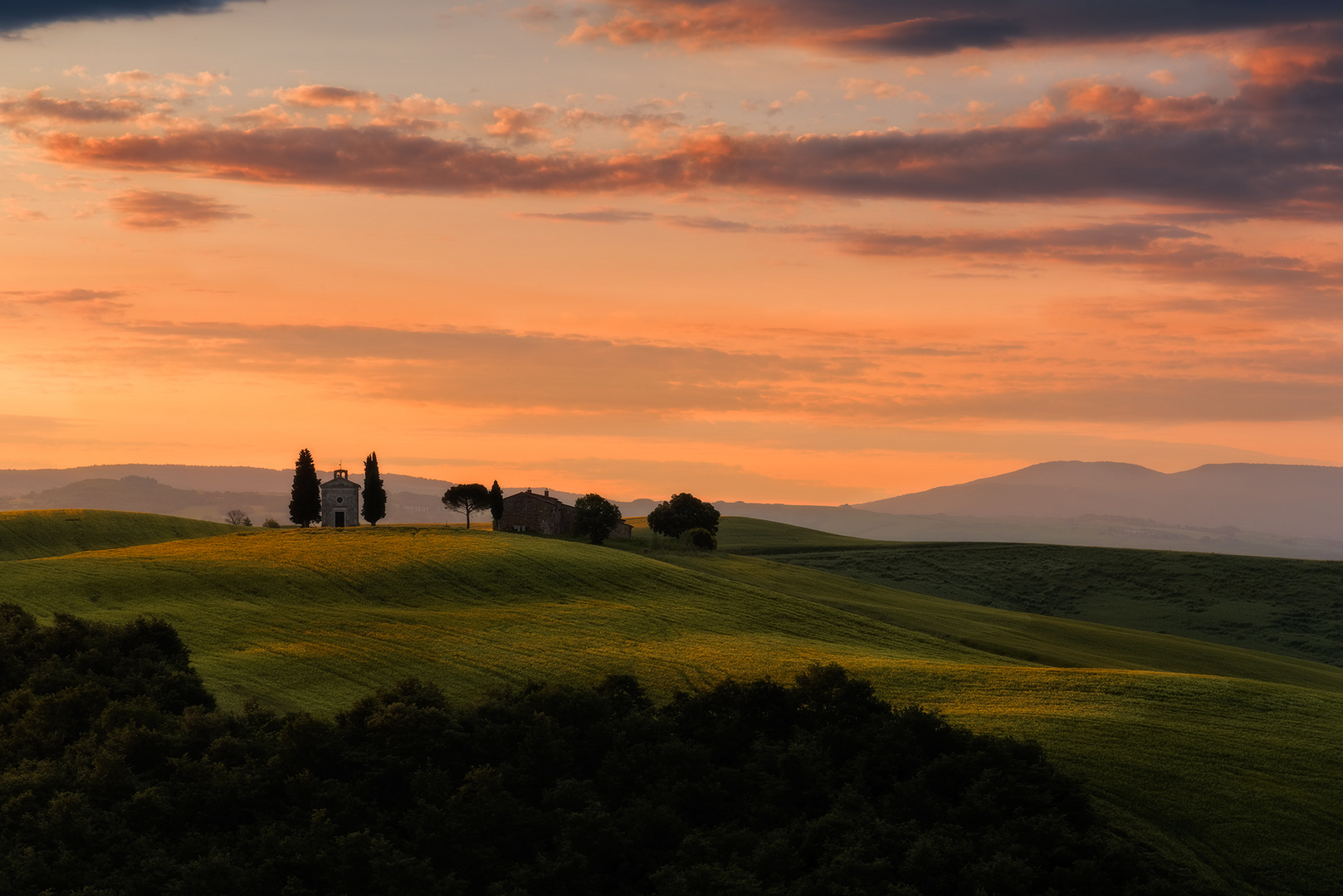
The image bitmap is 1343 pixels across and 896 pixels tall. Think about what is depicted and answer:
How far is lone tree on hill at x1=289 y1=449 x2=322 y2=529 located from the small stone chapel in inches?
47.3

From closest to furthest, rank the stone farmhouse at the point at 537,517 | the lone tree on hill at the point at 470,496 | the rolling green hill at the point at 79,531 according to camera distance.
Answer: the rolling green hill at the point at 79,531
the stone farmhouse at the point at 537,517
the lone tree on hill at the point at 470,496

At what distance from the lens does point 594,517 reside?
126 m

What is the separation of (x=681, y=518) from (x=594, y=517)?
15392mm

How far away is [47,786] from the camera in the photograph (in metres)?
34.3

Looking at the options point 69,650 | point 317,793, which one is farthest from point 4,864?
point 69,650

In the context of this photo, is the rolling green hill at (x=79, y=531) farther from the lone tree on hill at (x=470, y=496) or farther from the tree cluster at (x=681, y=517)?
the tree cluster at (x=681, y=517)

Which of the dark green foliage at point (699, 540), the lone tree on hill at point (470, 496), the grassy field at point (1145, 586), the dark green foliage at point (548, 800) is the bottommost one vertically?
the dark green foliage at point (548, 800)

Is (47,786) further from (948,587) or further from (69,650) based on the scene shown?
(948,587)

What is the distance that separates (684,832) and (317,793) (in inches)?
447

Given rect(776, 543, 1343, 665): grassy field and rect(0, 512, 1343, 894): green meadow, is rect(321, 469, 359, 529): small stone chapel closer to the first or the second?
rect(0, 512, 1343, 894): green meadow

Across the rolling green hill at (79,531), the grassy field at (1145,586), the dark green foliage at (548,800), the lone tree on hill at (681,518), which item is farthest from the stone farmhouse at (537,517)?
the dark green foliage at (548,800)

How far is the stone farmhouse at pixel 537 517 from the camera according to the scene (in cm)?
13288

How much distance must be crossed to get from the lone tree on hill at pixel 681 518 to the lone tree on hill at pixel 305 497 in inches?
1550

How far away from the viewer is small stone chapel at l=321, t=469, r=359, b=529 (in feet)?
424
